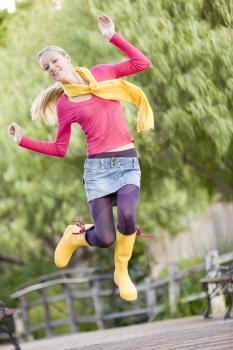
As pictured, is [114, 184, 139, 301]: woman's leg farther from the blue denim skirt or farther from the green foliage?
the green foliage

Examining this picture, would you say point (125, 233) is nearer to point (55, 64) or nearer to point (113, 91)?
point (113, 91)

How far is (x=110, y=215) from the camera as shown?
6453 mm

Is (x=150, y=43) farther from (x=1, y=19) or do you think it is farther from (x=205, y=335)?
(x=1, y=19)

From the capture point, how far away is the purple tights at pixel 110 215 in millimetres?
6293

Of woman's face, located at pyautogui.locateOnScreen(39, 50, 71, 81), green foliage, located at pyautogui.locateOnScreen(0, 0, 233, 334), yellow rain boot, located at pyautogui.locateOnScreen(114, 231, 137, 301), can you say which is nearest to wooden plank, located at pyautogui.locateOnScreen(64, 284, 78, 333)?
green foliage, located at pyautogui.locateOnScreen(0, 0, 233, 334)

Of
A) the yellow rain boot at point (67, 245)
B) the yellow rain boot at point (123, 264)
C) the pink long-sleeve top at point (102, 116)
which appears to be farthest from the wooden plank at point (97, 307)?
the pink long-sleeve top at point (102, 116)

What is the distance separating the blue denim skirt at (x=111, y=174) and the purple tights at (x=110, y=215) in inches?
1.6

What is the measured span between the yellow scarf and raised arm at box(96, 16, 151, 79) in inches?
4.0

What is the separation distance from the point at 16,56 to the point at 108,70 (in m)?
7.65

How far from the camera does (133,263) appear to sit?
18.7 metres

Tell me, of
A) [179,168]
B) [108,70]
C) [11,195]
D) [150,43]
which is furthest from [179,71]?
[11,195]

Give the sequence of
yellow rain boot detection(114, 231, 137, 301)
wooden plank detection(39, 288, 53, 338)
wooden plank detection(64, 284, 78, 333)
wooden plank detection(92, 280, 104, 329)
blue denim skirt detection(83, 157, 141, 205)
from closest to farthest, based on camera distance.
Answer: blue denim skirt detection(83, 157, 141, 205), yellow rain boot detection(114, 231, 137, 301), wooden plank detection(92, 280, 104, 329), wooden plank detection(64, 284, 78, 333), wooden plank detection(39, 288, 53, 338)

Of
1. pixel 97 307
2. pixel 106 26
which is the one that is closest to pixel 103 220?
pixel 106 26

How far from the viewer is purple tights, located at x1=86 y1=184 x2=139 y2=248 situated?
629cm
